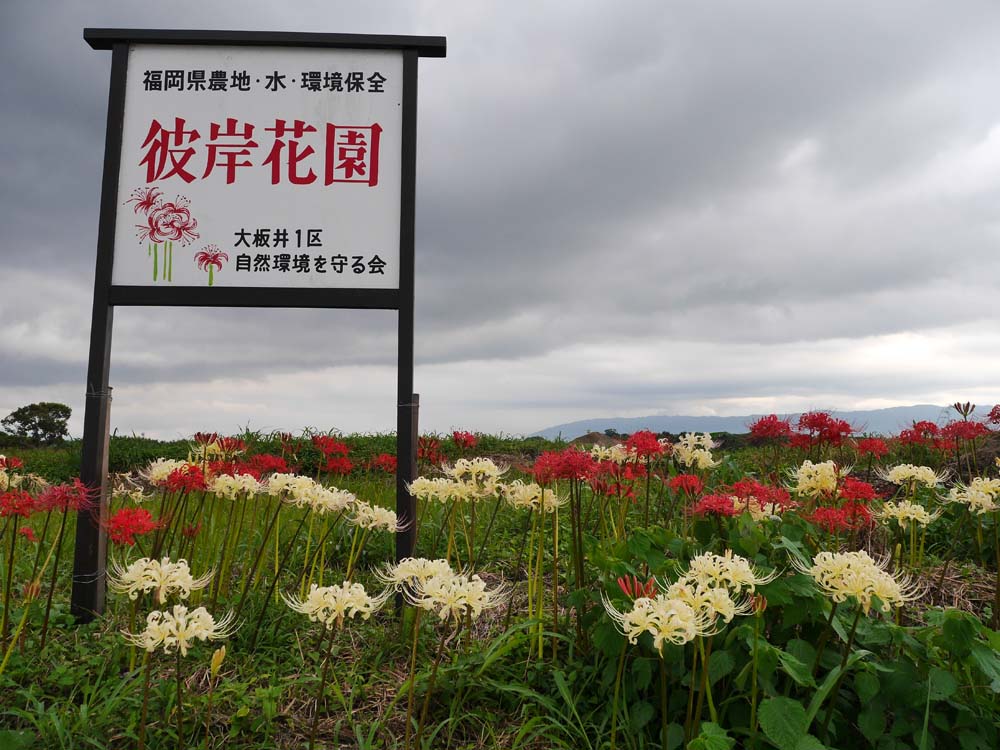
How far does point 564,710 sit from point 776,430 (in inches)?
99.5

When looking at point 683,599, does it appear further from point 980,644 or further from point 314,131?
point 314,131

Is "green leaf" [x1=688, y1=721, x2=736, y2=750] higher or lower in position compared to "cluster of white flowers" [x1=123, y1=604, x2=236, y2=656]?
lower

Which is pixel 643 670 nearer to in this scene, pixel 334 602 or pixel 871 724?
pixel 871 724

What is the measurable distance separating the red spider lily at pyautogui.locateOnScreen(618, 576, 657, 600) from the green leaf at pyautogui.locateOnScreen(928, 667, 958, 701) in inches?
45.3

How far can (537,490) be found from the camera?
13.0 feet

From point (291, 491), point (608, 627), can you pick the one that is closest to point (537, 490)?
point (608, 627)

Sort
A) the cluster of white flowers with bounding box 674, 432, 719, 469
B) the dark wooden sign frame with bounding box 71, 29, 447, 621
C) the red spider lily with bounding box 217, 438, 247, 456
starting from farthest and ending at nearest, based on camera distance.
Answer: the red spider lily with bounding box 217, 438, 247, 456 → the dark wooden sign frame with bounding box 71, 29, 447, 621 → the cluster of white flowers with bounding box 674, 432, 719, 469

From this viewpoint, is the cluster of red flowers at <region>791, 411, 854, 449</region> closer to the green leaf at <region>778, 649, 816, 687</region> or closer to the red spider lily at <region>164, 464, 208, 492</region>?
the green leaf at <region>778, 649, 816, 687</region>

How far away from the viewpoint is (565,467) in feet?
11.9

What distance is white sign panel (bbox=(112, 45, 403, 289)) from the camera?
5.31 metres

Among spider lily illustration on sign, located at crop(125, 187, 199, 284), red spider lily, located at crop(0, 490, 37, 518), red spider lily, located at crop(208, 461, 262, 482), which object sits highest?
spider lily illustration on sign, located at crop(125, 187, 199, 284)

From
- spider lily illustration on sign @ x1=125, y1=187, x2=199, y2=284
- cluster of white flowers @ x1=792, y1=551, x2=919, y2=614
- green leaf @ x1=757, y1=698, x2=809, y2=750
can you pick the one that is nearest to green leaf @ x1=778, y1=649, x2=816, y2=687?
green leaf @ x1=757, y1=698, x2=809, y2=750

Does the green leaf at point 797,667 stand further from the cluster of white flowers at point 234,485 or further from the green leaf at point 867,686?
the cluster of white flowers at point 234,485

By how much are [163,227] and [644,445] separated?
389 cm
